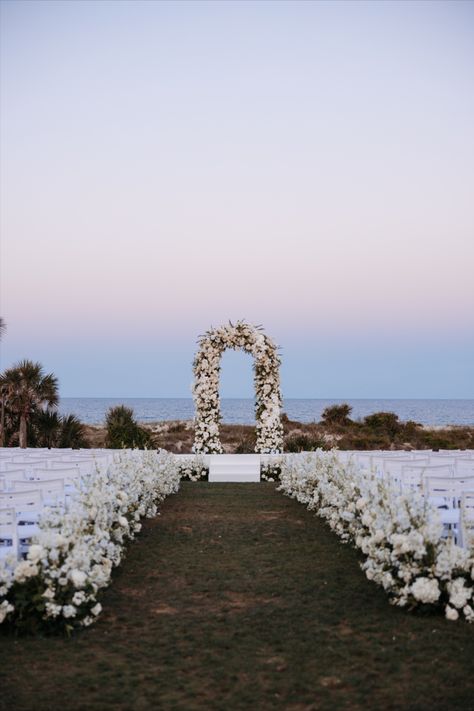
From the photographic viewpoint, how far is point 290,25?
20984 millimetres

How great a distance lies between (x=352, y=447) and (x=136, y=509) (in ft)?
68.1

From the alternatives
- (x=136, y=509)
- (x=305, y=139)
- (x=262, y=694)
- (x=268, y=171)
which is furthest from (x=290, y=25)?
(x=262, y=694)

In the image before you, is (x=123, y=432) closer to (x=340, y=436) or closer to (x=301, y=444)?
(x=301, y=444)

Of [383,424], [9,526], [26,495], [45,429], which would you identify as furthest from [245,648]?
[383,424]

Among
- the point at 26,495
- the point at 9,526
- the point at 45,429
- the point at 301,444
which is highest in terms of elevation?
the point at 45,429

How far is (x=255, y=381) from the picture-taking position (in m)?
21.6

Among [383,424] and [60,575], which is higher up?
[383,424]

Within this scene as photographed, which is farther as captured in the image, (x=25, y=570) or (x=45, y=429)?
(x=45, y=429)

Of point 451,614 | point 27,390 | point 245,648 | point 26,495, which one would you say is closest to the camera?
point 245,648

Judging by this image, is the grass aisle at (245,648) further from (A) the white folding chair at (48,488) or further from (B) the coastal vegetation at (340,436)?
(B) the coastal vegetation at (340,436)

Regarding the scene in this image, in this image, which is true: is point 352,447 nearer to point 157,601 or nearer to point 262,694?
point 157,601

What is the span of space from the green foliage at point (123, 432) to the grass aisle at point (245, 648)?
1424cm

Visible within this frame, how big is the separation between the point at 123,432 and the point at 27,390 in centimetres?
368

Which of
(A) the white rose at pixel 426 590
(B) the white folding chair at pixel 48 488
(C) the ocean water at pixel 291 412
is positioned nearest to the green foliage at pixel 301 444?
(B) the white folding chair at pixel 48 488
